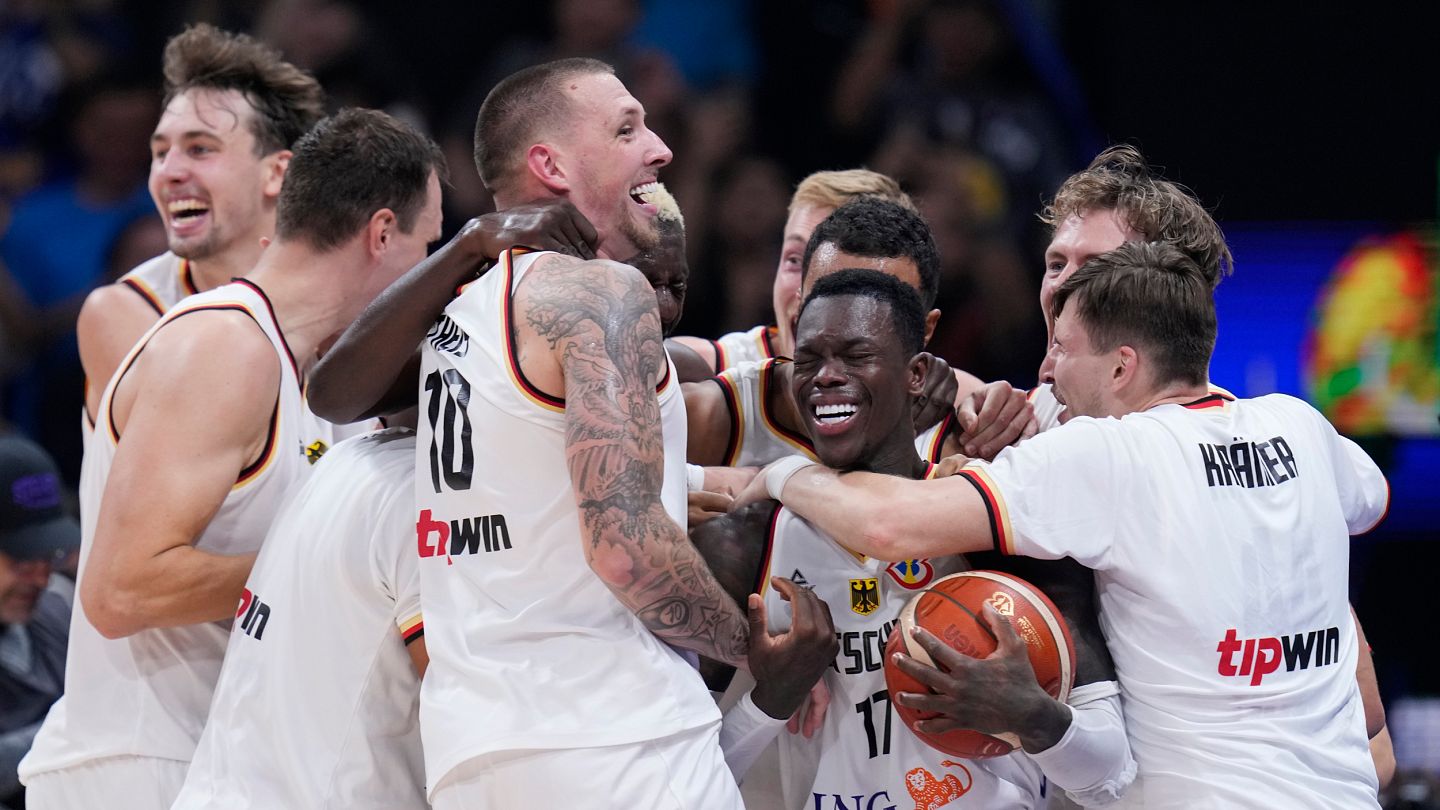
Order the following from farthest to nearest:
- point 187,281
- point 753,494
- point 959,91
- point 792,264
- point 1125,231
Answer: point 959,91 < point 792,264 < point 187,281 < point 1125,231 < point 753,494

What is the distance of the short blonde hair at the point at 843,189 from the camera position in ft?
17.8

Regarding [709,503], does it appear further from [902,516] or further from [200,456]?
[200,456]

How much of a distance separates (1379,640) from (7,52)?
8904 mm

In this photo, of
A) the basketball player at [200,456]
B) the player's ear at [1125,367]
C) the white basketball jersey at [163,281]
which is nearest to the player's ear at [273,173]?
the white basketball jersey at [163,281]

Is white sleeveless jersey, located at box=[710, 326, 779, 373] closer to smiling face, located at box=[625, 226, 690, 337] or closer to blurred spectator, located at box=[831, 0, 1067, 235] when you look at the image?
smiling face, located at box=[625, 226, 690, 337]

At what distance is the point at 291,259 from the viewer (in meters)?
4.26

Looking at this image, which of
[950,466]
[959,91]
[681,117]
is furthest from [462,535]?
[959,91]

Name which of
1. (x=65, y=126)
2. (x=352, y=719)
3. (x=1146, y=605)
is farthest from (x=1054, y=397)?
(x=65, y=126)

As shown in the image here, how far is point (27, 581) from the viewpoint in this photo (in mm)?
5672

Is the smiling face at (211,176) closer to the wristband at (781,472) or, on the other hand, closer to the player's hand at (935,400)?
the wristband at (781,472)

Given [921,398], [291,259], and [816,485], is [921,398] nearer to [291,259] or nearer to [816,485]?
[816,485]

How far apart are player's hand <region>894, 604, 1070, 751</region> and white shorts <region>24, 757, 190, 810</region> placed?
206cm

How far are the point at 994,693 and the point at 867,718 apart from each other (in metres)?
0.55

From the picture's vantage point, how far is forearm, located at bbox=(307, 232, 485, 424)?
367 cm
